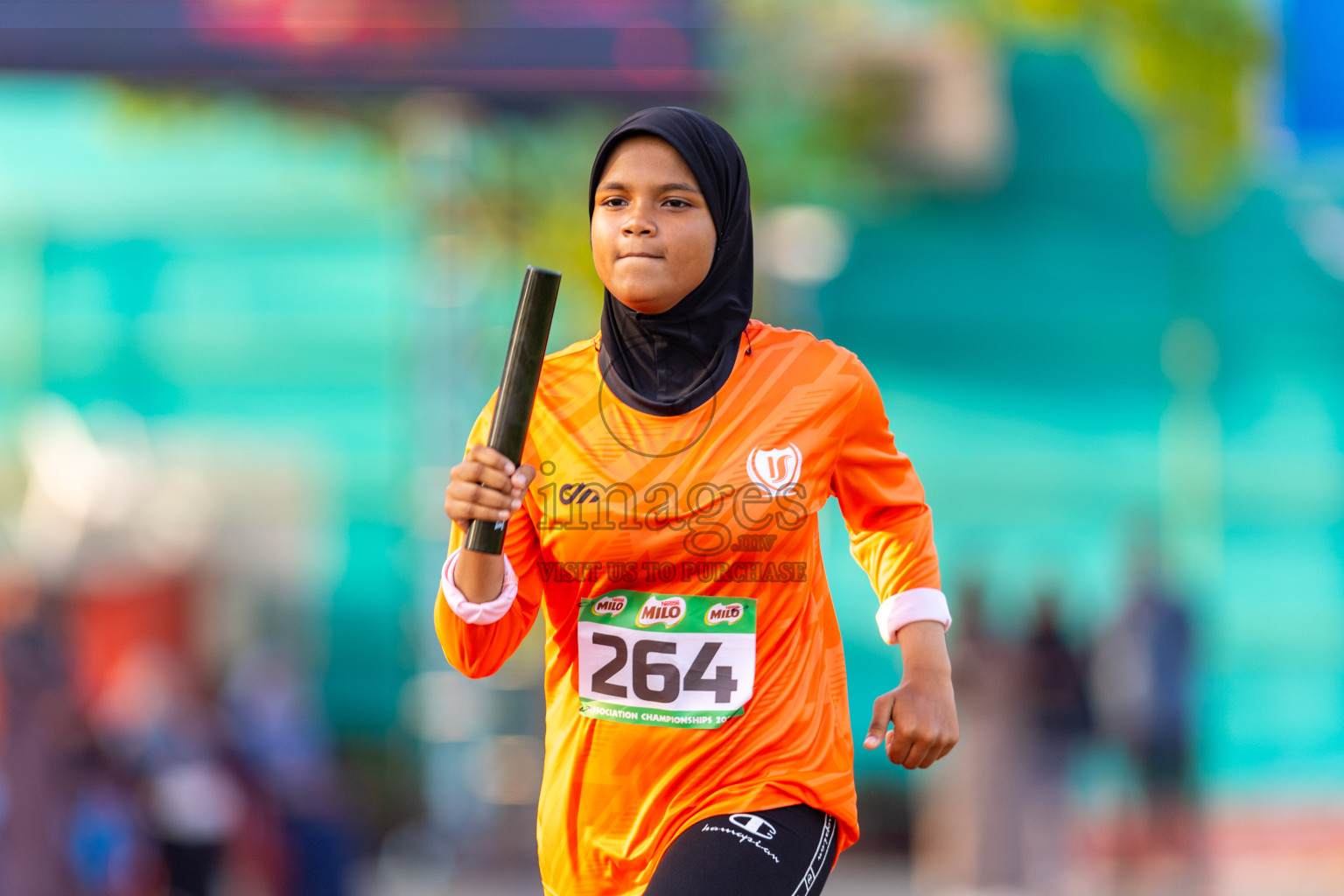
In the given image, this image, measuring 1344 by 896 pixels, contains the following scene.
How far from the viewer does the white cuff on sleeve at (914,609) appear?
291 cm

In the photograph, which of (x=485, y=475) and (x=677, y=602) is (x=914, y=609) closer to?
(x=677, y=602)

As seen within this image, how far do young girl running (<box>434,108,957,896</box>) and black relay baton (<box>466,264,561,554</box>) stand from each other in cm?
11

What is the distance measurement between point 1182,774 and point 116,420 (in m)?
9.23

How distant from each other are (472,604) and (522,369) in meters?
0.40

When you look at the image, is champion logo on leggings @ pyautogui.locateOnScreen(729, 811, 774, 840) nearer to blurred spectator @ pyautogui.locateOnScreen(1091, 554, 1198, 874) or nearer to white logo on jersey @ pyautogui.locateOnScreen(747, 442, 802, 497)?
white logo on jersey @ pyautogui.locateOnScreen(747, 442, 802, 497)

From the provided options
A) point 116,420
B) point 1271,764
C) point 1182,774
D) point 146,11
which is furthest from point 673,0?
point 1271,764

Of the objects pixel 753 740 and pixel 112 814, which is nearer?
pixel 753 740

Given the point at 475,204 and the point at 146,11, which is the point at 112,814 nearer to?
the point at 146,11

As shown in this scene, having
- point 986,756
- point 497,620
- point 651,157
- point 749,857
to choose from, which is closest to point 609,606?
point 497,620

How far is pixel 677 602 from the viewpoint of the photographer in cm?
280

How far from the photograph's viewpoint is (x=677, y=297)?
2.85 m

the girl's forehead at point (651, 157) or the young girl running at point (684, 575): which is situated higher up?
the girl's forehead at point (651, 157)

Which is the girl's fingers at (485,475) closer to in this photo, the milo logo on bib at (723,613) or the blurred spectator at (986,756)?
the milo logo on bib at (723,613)

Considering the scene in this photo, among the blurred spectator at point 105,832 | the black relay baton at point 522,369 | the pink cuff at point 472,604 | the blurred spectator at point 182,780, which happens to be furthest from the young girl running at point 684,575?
the blurred spectator at point 182,780
